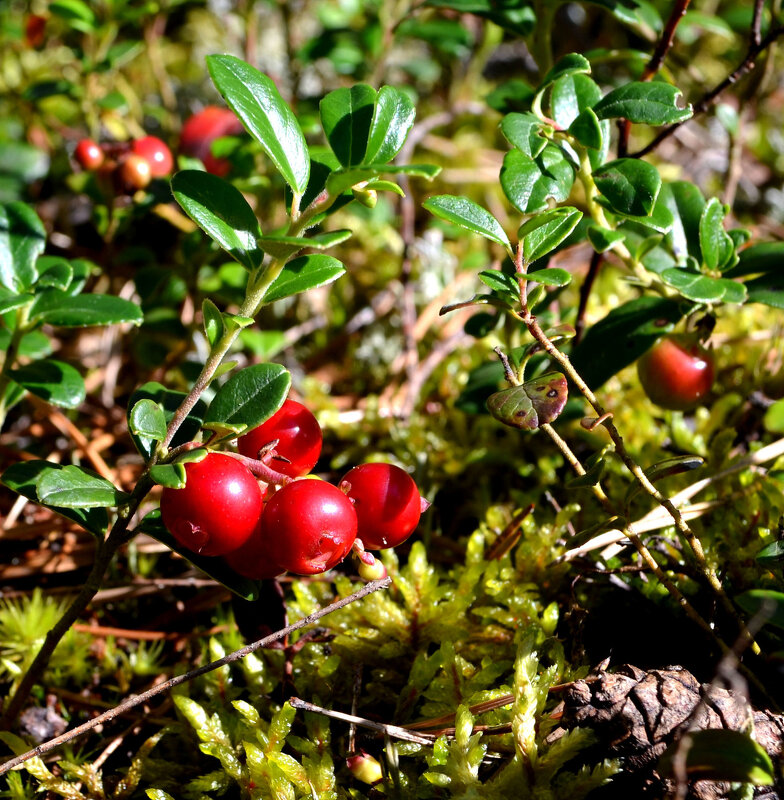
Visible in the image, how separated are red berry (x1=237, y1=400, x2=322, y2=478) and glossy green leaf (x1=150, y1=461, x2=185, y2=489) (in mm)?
171

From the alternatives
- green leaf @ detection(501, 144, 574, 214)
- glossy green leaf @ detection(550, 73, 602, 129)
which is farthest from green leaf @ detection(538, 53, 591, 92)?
green leaf @ detection(501, 144, 574, 214)

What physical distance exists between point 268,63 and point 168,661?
3.13 metres

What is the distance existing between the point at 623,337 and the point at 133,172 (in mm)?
1305

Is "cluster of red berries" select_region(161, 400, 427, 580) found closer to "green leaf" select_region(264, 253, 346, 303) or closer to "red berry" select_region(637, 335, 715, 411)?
"green leaf" select_region(264, 253, 346, 303)

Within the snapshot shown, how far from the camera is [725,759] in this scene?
108cm

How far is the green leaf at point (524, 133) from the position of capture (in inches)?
55.6

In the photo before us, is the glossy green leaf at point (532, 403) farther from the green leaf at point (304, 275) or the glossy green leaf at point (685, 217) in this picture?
the glossy green leaf at point (685, 217)

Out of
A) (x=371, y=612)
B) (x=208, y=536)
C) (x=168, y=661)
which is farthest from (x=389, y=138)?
(x=168, y=661)

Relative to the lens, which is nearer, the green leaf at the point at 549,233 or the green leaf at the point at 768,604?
the green leaf at the point at 768,604

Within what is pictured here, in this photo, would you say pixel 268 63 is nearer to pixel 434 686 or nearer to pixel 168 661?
pixel 168 661

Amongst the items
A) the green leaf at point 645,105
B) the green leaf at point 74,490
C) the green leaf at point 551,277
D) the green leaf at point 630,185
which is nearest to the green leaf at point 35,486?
the green leaf at point 74,490

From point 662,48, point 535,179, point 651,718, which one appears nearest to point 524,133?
point 535,179

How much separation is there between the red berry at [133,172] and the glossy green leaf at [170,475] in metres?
1.13

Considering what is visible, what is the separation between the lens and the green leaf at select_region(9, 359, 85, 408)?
5.04 ft
